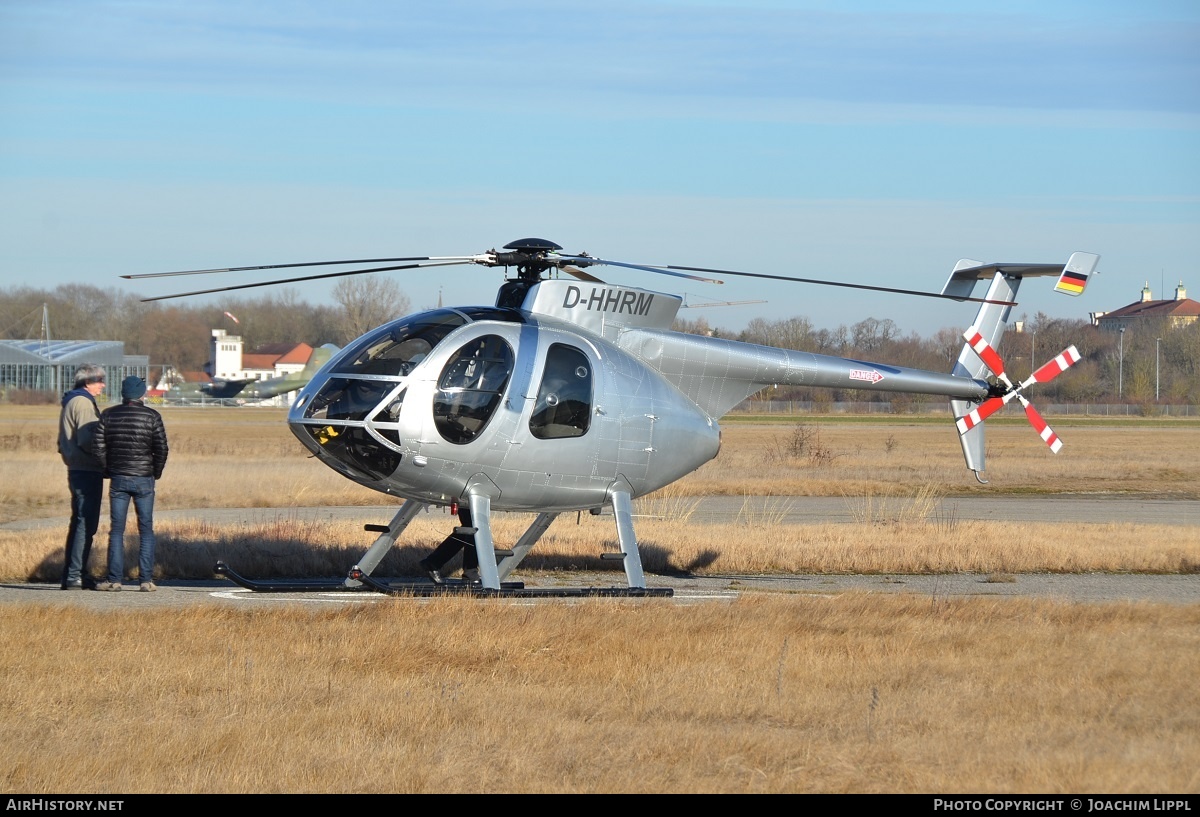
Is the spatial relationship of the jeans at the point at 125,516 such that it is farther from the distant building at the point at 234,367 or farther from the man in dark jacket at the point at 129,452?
the distant building at the point at 234,367

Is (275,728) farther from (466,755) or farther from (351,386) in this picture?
(351,386)

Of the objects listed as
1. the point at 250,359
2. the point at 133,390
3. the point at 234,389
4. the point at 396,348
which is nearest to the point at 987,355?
the point at 396,348

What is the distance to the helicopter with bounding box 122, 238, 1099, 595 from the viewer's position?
38.6ft

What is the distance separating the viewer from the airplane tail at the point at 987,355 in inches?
629

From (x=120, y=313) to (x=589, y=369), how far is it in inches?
4716

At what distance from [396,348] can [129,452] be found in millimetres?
3324

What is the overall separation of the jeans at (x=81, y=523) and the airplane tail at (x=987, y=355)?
33.6 feet

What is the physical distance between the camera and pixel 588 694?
8180mm

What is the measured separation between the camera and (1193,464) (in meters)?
47.4

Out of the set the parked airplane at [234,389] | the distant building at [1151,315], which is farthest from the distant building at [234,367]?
the distant building at [1151,315]

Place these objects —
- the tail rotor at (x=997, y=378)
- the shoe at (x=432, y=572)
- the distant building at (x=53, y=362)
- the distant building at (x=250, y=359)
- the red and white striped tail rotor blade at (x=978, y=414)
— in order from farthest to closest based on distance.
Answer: the distant building at (x=250, y=359)
the distant building at (x=53, y=362)
the red and white striped tail rotor blade at (x=978, y=414)
the tail rotor at (x=997, y=378)
the shoe at (x=432, y=572)

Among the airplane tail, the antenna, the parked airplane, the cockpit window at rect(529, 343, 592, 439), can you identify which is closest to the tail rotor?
the airplane tail

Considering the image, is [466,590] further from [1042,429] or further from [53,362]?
[53,362]

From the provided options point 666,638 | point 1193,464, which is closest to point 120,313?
point 1193,464
